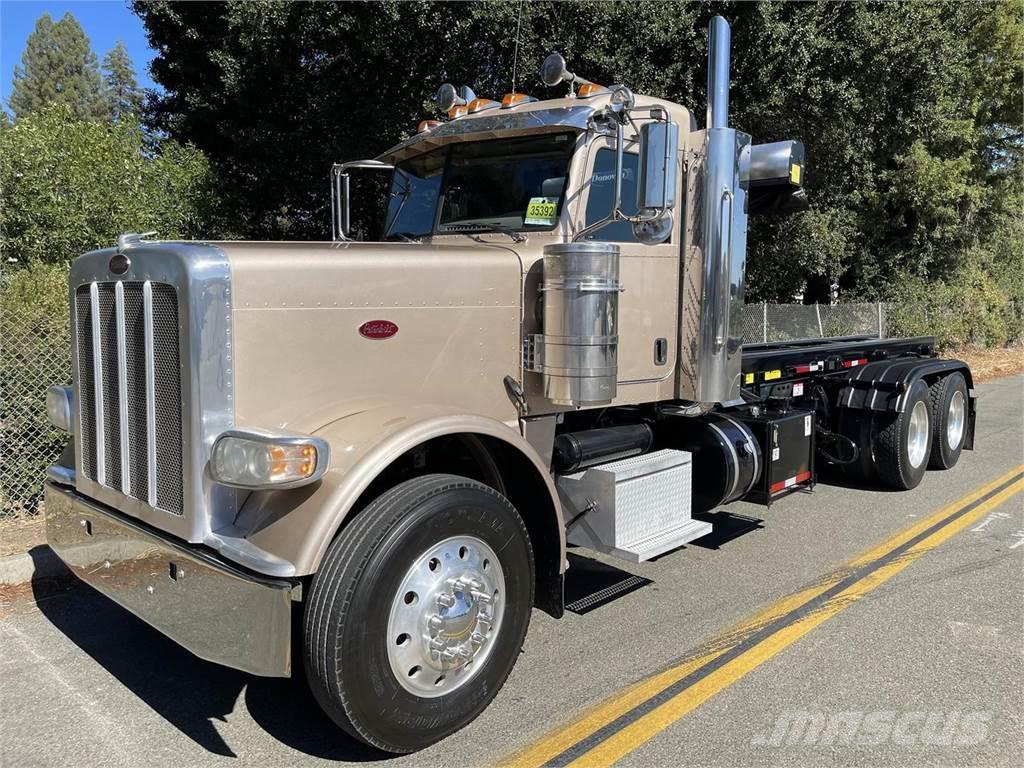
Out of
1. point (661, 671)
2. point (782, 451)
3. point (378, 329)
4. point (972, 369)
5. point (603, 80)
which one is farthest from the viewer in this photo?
point (972, 369)

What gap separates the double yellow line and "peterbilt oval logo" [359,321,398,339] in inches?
A: 68.0

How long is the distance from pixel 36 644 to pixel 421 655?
2.28m

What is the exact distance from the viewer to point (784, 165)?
15.3 feet

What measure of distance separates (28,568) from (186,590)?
2.55 m

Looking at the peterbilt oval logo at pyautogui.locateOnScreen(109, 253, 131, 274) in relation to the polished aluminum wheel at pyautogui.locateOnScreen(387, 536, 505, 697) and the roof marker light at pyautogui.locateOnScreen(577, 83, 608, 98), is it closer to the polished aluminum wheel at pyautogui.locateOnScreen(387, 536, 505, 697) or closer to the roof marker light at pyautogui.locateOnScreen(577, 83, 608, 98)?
the polished aluminum wheel at pyautogui.locateOnScreen(387, 536, 505, 697)

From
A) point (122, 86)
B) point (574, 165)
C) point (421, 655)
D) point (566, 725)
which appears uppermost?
point (122, 86)

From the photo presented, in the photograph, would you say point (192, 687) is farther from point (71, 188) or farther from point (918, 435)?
point (71, 188)

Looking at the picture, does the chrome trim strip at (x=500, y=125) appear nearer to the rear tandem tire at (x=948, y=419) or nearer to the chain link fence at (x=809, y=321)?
the rear tandem tire at (x=948, y=419)

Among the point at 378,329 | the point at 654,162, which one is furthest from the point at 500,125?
the point at 378,329

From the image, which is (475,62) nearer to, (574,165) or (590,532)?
(574,165)

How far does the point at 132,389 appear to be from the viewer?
3230 millimetres

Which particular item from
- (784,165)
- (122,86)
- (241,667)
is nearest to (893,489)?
(784,165)

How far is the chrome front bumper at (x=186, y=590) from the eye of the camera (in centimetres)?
267

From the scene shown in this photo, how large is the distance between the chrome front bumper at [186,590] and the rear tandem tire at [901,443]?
18.7 feet
